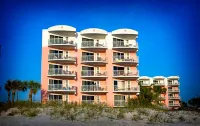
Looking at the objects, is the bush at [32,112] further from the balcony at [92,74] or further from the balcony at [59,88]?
the balcony at [92,74]

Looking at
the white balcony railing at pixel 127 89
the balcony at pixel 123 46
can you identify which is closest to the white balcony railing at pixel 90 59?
the balcony at pixel 123 46

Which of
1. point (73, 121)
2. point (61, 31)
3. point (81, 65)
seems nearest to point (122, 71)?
point (81, 65)

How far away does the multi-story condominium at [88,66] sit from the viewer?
17859 mm

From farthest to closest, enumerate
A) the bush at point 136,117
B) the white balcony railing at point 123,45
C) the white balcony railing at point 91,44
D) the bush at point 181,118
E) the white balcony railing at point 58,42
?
the white balcony railing at point 123,45 → the white balcony railing at point 91,44 → the white balcony railing at point 58,42 → the bush at point 181,118 → the bush at point 136,117

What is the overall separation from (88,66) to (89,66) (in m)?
0.06

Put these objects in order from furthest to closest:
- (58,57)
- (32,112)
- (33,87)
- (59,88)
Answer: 1. (58,57)
2. (59,88)
3. (33,87)
4. (32,112)

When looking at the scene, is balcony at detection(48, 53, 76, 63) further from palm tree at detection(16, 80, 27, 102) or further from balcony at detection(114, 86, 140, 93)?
balcony at detection(114, 86, 140, 93)

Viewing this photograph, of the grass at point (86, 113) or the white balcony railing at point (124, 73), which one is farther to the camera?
the white balcony railing at point (124, 73)

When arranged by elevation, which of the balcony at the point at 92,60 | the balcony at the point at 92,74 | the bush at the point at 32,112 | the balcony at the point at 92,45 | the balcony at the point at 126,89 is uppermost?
the balcony at the point at 92,45

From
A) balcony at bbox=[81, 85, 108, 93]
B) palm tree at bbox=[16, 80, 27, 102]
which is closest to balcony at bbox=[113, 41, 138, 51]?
balcony at bbox=[81, 85, 108, 93]

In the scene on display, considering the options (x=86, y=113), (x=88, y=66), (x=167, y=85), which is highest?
(x=88, y=66)

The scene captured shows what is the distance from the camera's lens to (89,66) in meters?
18.5

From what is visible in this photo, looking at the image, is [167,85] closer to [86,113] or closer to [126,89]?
[126,89]

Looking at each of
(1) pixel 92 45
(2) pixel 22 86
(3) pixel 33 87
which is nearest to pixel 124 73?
(1) pixel 92 45
